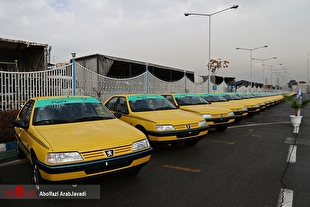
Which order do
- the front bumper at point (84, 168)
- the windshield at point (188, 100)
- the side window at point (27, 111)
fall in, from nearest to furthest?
the front bumper at point (84, 168) → the side window at point (27, 111) → the windshield at point (188, 100)

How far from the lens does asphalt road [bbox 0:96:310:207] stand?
3.31 meters

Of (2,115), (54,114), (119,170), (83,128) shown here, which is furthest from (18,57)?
(119,170)

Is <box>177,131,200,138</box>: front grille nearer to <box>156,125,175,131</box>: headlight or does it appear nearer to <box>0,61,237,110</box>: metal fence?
<box>156,125,175,131</box>: headlight

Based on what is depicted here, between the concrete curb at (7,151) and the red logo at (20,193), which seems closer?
the red logo at (20,193)

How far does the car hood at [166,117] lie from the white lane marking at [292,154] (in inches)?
84.0

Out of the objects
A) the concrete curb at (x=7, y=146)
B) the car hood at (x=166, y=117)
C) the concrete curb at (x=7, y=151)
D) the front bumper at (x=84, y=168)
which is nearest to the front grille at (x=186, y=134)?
the car hood at (x=166, y=117)

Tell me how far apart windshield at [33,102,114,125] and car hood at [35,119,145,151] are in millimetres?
220

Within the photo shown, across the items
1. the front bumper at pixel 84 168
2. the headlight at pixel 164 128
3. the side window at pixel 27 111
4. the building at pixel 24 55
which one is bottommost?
the front bumper at pixel 84 168

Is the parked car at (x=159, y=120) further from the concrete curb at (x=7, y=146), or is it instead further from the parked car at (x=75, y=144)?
the concrete curb at (x=7, y=146)

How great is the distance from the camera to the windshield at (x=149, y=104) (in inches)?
261

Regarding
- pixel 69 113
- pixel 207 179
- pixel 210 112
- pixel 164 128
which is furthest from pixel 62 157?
pixel 210 112

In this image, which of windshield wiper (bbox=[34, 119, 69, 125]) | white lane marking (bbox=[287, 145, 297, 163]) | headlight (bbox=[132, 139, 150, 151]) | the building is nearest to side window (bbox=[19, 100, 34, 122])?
windshield wiper (bbox=[34, 119, 69, 125])

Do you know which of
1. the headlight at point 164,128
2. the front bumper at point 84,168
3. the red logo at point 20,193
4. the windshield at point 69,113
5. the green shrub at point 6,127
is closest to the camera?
the front bumper at point 84,168

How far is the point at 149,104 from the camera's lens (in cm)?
689
